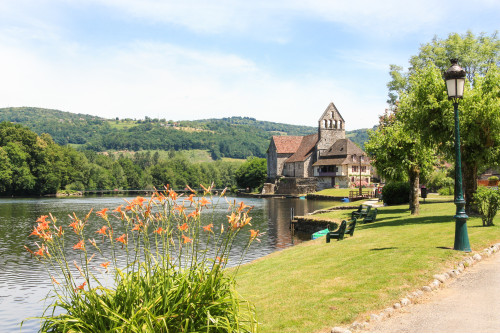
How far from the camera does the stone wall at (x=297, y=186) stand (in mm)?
105875

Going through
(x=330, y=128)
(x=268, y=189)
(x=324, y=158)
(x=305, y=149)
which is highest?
(x=330, y=128)

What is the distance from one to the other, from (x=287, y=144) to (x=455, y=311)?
371 feet

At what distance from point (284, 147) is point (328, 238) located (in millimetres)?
99005

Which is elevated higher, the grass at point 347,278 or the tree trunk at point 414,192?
the tree trunk at point 414,192

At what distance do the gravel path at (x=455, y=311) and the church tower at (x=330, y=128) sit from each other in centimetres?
10009

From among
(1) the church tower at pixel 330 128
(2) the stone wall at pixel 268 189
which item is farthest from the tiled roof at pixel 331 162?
(2) the stone wall at pixel 268 189

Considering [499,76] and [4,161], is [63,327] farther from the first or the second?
[4,161]

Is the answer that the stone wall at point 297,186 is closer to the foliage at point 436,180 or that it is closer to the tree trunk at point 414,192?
the foliage at point 436,180

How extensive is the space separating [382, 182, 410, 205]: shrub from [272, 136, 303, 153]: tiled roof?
251 feet

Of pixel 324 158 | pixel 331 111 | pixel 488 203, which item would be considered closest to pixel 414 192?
pixel 488 203

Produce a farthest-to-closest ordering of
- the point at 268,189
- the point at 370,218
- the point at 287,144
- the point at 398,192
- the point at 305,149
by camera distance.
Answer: the point at 287,144 < the point at 268,189 < the point at 305,149 < the point at 398,192 < the point at 370,218

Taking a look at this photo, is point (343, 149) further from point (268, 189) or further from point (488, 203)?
point (488, 203)

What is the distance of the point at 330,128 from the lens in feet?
361

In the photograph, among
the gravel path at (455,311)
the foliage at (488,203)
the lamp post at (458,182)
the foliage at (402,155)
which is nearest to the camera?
the gravel path at (455,311)
